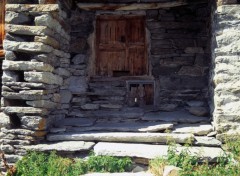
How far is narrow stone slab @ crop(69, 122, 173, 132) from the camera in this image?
4.71 m

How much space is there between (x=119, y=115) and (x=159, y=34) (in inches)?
73.4

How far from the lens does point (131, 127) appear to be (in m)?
4.89

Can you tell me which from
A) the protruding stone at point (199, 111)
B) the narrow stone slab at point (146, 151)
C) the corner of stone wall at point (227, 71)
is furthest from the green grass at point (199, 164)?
the protruding stone at point (199, 111)

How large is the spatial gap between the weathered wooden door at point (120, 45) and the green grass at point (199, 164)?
8.19 feet

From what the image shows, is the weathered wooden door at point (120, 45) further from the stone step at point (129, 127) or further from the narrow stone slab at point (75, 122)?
the stone step at point (129, 127)

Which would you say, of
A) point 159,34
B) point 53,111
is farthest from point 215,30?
point 53,111

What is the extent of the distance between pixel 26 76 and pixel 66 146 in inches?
52.8

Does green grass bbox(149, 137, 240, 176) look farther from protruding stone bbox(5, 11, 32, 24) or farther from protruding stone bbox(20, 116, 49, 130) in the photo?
protruding stone bbox(5, 11, 32, 24)

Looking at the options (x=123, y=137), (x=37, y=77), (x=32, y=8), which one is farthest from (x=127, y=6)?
(x=123, y=137)

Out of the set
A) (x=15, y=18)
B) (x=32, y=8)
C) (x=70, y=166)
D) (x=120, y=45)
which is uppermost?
(x=32, y=8)

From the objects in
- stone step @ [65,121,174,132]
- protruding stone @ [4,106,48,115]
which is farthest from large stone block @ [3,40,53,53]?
stone step @ [65,121,174,132]

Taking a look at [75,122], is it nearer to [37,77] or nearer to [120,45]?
[37,77]

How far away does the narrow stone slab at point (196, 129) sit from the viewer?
4547 millimetres

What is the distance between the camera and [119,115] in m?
5.48
